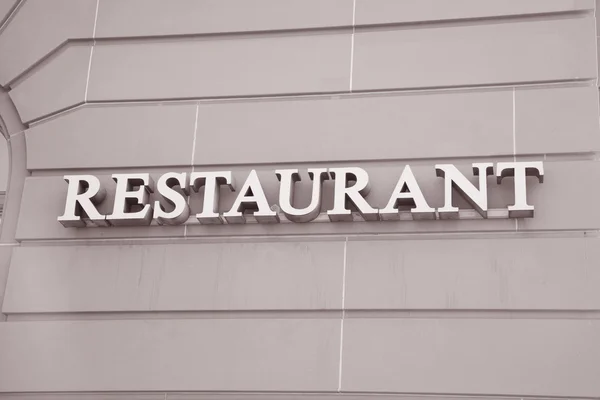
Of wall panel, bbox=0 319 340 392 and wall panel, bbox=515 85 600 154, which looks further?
wall panel, bbox=515 85 600 154

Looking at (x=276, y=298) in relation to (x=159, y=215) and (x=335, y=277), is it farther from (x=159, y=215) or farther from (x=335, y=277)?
(x=159, y=215)

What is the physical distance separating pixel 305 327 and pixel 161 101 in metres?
2.53

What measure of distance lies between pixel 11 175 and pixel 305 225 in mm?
2843

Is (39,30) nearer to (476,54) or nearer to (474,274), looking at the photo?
(476,54)

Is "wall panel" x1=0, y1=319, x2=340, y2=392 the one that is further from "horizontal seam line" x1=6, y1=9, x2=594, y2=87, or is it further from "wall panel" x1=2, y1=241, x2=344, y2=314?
"horizontal seam line" x1=6, y1=9, x2=594, y2=87

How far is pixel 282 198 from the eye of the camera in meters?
8.12

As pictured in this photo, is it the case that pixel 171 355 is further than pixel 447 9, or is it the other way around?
pixel 447 9

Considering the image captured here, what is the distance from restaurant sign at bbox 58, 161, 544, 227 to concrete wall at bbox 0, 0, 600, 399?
Result: 0.12 m

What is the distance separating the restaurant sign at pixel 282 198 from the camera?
785 cm

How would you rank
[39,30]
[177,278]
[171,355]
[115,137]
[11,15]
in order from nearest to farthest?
[171,355] → [177,278] → [115,137] → [39,30] → [11,15]

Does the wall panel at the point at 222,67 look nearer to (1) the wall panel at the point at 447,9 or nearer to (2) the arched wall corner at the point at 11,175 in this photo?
(1) the wall panel at the point at 447,9

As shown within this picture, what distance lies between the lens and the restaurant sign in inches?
309

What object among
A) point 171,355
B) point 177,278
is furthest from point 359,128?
point 171,355

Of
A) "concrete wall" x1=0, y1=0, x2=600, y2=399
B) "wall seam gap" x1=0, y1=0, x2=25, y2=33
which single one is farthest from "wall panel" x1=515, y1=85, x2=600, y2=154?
"wall seam gap" x1=0, y1=0, x2=25, y2=33
